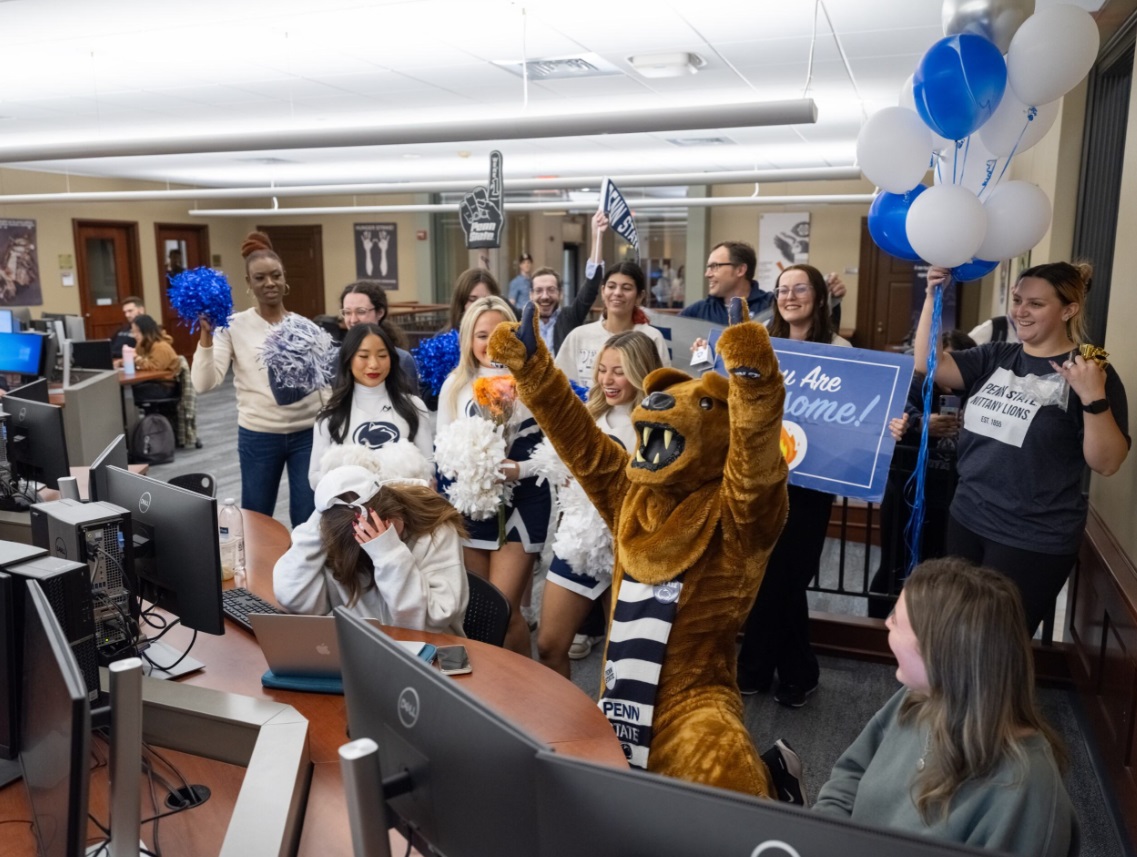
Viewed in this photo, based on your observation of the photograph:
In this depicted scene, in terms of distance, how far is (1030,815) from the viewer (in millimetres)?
1219

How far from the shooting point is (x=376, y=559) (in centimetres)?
205

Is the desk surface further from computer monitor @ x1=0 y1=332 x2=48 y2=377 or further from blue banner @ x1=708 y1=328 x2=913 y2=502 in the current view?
computer monitor @ x1=0 y1=332 x2=48 y2=377

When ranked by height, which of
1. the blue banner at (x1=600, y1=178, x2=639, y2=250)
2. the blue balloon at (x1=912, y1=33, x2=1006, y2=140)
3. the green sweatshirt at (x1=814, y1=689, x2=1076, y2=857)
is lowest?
the green sweatshirt at (x1=814, y1=689, x2=1076, y2=857)

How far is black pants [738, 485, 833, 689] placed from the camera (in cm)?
293

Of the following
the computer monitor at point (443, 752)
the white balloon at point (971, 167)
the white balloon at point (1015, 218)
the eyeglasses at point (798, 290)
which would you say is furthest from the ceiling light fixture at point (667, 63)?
the computer monitor at point (443, 752)

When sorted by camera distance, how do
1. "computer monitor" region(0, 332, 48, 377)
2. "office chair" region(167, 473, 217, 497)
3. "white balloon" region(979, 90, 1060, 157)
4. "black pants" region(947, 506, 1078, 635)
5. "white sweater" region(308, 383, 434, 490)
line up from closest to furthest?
"black pants" region(947, 506, 1078, 635), "white balloon" region(979, 90, 1060, 157), "office chair" region(167, 473, 217, 497), "white sweater" region(308, 383, 434, 490), "computer monitor" region(0, 332, 48, 377)

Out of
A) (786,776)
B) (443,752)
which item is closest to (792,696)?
(786,776)

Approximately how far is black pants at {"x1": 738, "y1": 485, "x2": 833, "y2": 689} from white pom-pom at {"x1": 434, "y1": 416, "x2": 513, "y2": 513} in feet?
2.99

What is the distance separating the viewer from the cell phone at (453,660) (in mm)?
1868

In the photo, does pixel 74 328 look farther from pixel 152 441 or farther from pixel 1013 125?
pixel 1013 125

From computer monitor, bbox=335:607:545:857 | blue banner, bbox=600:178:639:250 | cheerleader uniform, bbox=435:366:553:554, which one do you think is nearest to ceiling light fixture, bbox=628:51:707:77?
blue banner, bbox=600:178:639:250

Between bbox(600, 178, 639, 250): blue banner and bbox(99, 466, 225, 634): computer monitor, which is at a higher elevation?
bbox(600, 178, 639, 250): blue banner

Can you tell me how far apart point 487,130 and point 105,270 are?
1012 centimetres

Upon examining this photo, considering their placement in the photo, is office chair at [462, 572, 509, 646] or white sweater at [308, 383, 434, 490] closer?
office chair at [462, 572, 509, 646]
